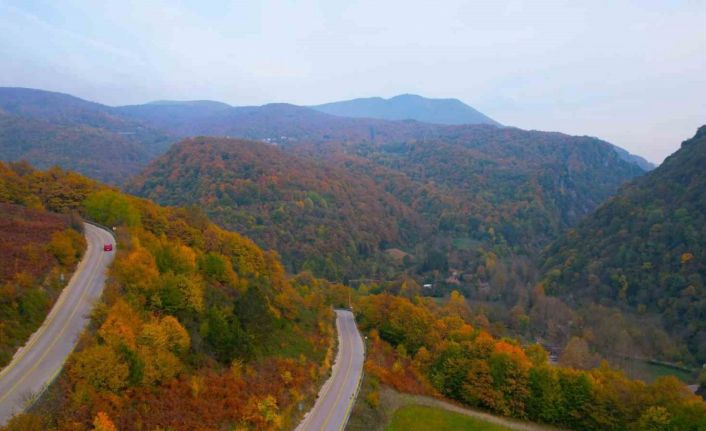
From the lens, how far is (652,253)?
92750 millimetres

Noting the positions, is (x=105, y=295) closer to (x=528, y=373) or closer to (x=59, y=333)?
(x=59, y=333)

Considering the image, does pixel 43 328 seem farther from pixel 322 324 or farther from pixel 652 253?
pixel 652 253

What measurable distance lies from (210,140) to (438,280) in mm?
97724

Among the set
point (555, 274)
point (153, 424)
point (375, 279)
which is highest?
point (153, 424)

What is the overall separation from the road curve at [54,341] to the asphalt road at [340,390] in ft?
44.2

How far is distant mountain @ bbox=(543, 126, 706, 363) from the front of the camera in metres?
78.7

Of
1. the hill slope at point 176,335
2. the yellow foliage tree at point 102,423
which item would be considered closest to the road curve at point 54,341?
the hill slope at point 176,335

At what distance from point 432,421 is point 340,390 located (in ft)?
22.2

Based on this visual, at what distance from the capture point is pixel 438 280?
109688 millimetres

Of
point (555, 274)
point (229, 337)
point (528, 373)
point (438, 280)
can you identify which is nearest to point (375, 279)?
point (438, 280)

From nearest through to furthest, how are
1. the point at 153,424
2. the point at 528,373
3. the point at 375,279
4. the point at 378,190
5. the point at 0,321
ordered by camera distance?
the point at 153,424
the point at 0,321
the point at 528,373
the point at 375,279
the point at 378,190

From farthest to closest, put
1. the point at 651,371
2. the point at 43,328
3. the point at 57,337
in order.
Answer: the point at 651,371 < the point at 43,328 < the point at 57,337

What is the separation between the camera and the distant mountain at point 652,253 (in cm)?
7870

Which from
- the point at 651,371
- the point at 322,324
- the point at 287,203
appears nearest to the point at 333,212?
the point at 287,203
